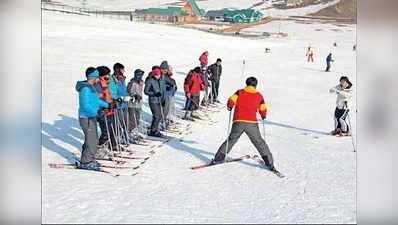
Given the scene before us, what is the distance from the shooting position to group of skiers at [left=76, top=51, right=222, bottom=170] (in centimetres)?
780

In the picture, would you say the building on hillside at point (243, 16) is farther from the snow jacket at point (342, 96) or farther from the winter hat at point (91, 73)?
the winter hat at point (91, 73)

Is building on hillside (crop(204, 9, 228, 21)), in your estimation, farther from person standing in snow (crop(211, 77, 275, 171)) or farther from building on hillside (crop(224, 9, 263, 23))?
person standing in snow (crop(211, 77, 275, 171))

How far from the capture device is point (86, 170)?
8062 mm

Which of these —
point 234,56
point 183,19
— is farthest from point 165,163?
point 183,19

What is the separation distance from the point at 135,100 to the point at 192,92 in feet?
11.1

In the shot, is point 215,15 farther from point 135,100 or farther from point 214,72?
point 135,100

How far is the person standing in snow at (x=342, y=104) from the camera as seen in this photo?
37.1ft

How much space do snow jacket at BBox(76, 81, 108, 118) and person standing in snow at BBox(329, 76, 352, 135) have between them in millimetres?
5542

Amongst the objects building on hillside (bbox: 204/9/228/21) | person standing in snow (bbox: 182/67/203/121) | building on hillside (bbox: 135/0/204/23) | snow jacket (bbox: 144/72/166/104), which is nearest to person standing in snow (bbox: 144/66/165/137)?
snow jacket (bbox: 144/72/166/104)

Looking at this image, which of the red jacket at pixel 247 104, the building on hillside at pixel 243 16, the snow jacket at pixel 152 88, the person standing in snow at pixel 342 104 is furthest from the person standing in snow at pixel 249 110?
the building on hillside at pixel 243 16

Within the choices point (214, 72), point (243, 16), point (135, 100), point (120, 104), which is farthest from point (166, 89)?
point (243, 16)

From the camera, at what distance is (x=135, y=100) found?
33.3ft
